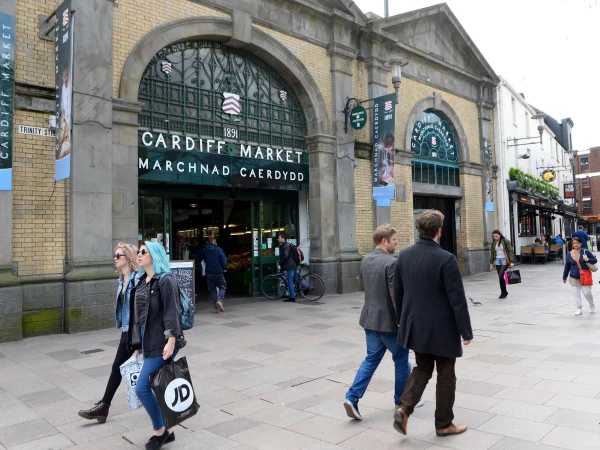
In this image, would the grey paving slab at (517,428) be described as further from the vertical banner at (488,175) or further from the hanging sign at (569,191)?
the hanging sign at (569,191)

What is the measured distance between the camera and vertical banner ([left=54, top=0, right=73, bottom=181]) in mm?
8273

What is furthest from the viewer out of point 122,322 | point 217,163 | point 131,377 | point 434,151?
point 434,151

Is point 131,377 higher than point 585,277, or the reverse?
point 585,277

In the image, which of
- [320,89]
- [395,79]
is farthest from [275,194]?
[395,79]

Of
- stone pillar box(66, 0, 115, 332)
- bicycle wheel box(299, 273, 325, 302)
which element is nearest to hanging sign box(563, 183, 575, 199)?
bicycle wheel box(299, 273, 325, 302)

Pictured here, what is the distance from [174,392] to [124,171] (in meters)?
6.72

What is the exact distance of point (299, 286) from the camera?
1256 cm

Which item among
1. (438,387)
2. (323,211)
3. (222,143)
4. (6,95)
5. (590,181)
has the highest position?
(590,181)

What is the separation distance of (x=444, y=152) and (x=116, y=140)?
1272 cm

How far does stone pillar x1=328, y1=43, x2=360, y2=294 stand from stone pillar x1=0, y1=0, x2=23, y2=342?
309 inches

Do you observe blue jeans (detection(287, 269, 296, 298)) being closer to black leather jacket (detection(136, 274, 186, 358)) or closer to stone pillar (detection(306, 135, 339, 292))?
stone pillar (detection(306, 135, 339, 292))

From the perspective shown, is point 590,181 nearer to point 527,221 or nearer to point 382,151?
point 527,221

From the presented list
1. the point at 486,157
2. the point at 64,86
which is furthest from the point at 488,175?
the point at 64,86

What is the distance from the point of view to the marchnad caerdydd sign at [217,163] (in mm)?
10336
